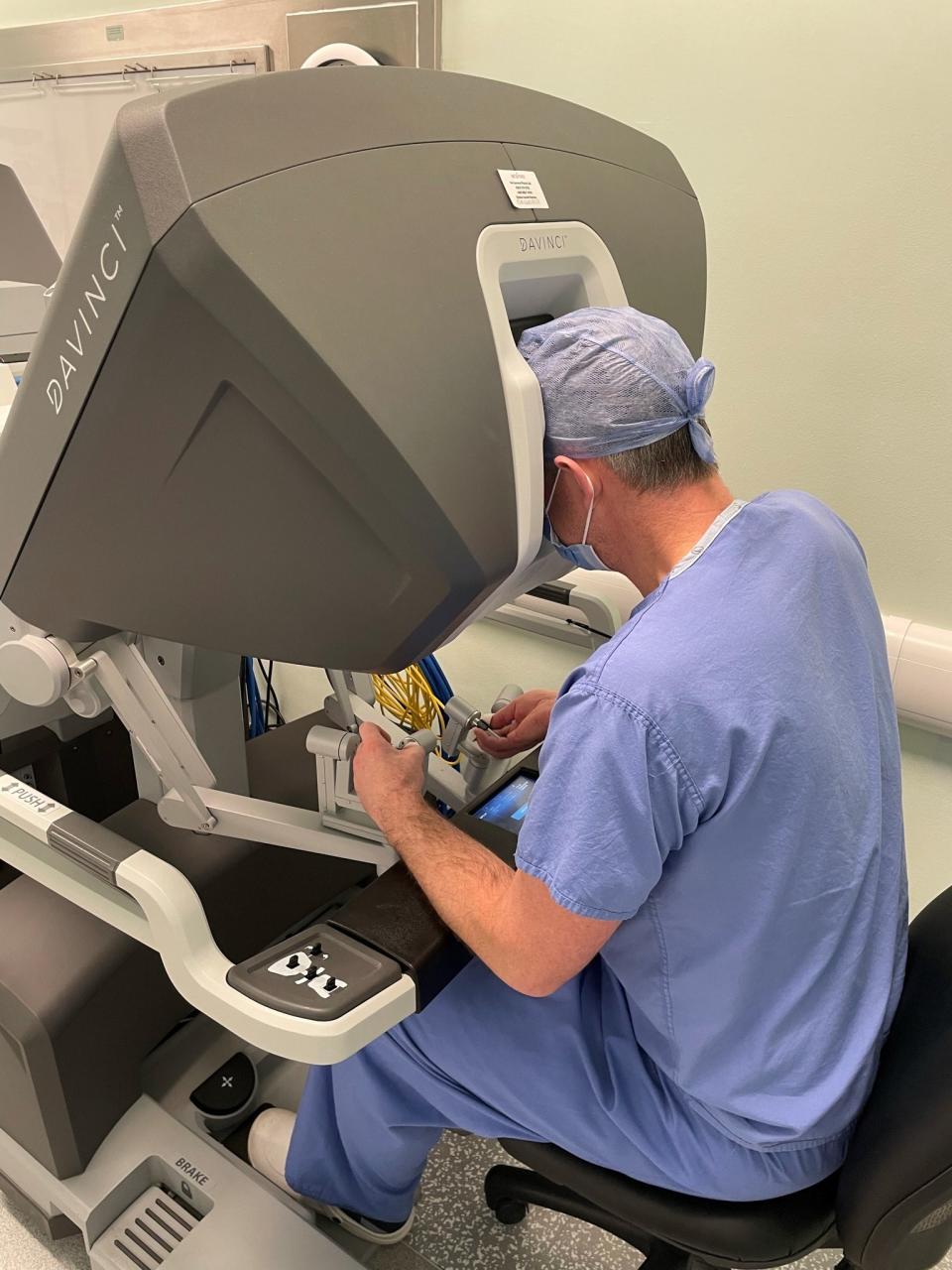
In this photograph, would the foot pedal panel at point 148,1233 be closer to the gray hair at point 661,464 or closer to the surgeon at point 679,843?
the surgeon at point 679,843

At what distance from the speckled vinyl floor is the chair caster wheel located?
0.08ft

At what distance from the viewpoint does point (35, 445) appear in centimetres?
86

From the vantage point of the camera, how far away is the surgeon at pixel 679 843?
824 mm

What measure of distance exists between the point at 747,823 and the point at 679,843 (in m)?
0.07

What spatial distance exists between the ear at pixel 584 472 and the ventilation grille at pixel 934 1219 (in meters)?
0.78

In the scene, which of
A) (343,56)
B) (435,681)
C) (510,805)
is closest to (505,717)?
(510,805)

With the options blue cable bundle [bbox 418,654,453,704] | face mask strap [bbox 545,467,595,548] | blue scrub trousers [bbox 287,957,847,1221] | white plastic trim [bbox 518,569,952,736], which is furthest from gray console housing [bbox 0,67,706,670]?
blue cable bundle [bbox 418,654,453,704]

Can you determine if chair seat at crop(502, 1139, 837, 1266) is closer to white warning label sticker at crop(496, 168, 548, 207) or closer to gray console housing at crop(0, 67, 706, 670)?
gray console housing at crop(0, 67, 706, 670)

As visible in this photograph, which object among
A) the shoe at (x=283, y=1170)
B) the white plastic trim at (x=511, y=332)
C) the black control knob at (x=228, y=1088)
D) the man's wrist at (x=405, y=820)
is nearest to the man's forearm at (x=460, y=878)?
the man's wrist at (x=405, y=820)

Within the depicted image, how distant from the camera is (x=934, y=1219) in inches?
35.4

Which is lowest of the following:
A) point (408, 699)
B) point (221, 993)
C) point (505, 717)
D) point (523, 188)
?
point (408, 699)

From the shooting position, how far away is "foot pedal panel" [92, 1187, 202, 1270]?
1308 mm

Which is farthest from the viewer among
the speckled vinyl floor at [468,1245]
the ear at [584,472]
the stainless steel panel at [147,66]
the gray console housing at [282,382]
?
the stainless steel panel at [147,66]

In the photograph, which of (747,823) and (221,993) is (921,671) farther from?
(221,993)
